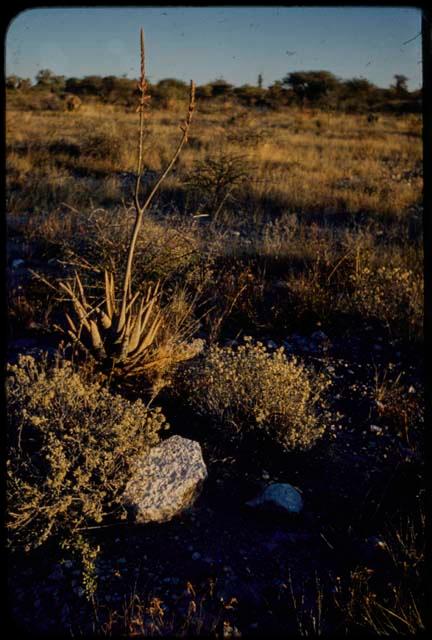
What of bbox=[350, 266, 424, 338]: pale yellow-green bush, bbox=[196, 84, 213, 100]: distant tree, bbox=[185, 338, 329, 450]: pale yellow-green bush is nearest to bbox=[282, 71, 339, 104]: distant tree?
bbox=[196, 84, 213, 100]: distant tree

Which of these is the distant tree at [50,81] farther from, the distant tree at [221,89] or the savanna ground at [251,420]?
the savanna ground at [251,420]

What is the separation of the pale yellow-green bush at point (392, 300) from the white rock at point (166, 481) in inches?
99.6

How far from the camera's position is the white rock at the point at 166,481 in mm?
2814

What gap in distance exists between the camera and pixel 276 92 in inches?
1417

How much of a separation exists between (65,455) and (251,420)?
49.0 inches

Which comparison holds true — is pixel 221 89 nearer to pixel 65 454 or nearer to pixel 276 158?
pixel 276 158

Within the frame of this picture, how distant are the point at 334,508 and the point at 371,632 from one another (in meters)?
0.80

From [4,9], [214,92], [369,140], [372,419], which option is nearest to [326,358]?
[372,419]

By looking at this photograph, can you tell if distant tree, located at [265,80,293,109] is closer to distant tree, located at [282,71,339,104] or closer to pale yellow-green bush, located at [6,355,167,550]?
distant tree, located at [282,71,339,104]

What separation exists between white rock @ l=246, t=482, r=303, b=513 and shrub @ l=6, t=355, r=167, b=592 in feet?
2.25

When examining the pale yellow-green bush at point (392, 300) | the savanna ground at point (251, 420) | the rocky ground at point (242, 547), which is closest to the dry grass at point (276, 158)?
the savanna ground at point (251, 420)

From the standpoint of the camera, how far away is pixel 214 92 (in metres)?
39.2

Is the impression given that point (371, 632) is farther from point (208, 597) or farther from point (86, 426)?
point (86, 426)

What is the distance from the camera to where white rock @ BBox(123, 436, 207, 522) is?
111 inches
